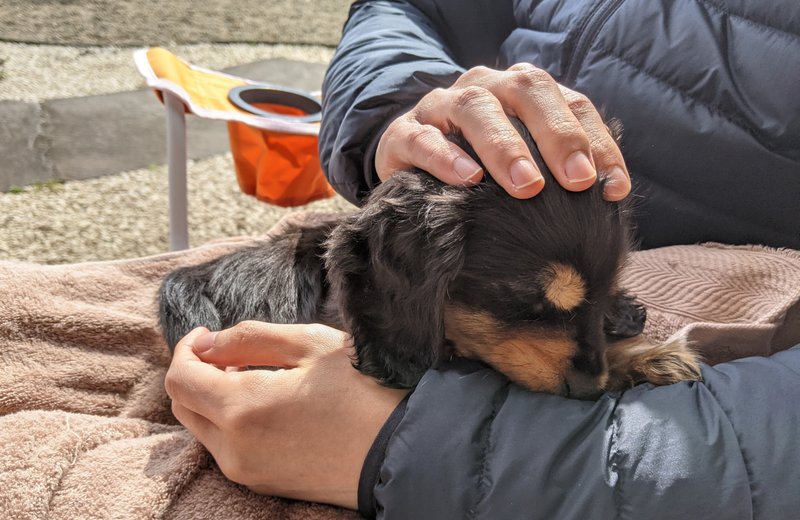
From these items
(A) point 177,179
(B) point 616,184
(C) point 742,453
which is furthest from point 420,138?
(A) point 177,179

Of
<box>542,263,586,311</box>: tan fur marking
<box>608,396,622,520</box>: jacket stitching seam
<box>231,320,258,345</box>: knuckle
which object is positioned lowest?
<box>231,320,258,345</box>: knuckle

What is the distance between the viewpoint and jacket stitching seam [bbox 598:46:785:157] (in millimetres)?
2078

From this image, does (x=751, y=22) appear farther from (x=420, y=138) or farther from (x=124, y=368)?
(x=124, y=368)

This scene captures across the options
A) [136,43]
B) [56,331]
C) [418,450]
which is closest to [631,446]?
[418,450]

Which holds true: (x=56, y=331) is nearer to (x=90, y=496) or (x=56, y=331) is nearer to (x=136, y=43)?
(x=90, y=496)

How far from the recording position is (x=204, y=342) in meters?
1.99

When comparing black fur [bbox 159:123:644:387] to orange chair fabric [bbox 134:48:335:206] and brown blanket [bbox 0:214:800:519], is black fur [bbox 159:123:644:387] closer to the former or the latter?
brown blanket [bbox 0:214:800:519]

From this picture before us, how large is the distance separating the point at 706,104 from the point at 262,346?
146 cm

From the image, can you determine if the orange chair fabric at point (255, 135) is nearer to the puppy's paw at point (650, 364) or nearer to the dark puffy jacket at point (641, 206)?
the dark puffy jacket at point (641, 206)

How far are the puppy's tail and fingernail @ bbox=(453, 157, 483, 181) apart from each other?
1.04 metres

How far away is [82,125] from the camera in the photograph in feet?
19.7

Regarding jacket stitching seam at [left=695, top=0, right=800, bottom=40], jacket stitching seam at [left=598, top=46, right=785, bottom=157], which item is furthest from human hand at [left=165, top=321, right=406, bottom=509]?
jacket stitching seam at [left=695, top=0, right=800, bottom=40]

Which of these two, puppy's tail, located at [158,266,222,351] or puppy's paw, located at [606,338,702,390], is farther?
puppy's tail, located at [158,266,222,351]

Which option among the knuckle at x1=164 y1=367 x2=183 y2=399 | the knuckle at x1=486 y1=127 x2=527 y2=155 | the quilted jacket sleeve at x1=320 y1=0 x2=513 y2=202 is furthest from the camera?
the quilted jacket sleeve at x1=320 y1=0 x2=513 y2=202
